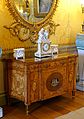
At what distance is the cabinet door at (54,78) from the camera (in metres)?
3.41

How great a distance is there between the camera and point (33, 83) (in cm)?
329

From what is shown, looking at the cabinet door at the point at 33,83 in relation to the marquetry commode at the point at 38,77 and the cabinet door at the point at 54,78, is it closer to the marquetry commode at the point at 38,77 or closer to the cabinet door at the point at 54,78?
the marquetry commode at the point at 38,77

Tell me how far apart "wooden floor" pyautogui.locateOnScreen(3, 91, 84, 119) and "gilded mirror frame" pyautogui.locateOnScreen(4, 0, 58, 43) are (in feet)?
3.34

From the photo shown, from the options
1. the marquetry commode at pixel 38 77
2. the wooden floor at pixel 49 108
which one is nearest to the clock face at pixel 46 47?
the marquetry commode at pixel 38 77

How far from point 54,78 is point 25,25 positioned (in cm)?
92

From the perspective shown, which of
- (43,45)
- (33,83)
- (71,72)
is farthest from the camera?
(71,72)

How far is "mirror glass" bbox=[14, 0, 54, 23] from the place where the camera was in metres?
3.58

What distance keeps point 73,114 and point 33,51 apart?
81.1 inches

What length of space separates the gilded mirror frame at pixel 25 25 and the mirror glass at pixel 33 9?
5cm

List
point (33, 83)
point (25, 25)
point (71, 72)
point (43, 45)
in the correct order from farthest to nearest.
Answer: point (71, 72) → point (25, 25) → point (43, 45) → point (33, 83)

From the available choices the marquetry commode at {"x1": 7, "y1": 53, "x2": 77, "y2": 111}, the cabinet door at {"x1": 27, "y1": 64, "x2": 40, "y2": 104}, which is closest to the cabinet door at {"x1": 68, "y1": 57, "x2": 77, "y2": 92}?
the marquetry commode at {"x1": 7, "y1": 53, "x2": 77, "y2": 111}

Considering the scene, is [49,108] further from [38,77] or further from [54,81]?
[38,77]

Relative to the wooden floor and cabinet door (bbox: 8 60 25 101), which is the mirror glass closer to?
cabinet door (bbox: 8 60 25 101)

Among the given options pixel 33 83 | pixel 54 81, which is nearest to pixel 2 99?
pixel 33 83
